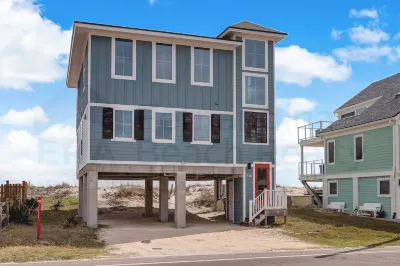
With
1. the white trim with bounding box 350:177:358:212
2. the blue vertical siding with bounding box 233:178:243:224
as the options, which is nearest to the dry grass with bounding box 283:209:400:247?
the blue vertical siding with bounding box 233:178:243:224

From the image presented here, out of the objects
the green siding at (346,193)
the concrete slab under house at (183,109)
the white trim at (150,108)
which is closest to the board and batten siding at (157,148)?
the concrete slab under house at (183,109)

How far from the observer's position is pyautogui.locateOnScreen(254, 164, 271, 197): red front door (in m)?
25.0

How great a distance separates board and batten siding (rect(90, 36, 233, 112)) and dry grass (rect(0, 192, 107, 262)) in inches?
246

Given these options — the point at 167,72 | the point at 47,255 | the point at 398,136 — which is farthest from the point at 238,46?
the point at 47,255

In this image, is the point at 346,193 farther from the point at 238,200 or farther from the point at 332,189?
the point at 238,200

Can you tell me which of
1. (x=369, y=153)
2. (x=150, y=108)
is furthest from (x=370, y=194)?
(x=150, y=108)

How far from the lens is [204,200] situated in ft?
127

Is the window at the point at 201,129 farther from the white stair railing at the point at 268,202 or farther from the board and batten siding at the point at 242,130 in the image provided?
the white stair railing at the point at 268,202

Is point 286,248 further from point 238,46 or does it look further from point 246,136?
point 238,46

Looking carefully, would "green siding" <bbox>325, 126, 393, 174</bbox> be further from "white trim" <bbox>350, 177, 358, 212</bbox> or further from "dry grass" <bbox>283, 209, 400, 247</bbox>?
"dry grass" <bbox>283, 209, 400, 247</bbox>

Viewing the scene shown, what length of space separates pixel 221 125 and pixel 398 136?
10610mm

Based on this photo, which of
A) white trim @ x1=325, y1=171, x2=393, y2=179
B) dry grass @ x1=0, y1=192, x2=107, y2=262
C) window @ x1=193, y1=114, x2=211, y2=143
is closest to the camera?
dry grass @ x1=0, y1=192, x2=107, y2=262

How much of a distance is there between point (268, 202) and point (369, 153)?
31.9 feet

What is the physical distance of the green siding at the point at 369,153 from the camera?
2892 centimetres
